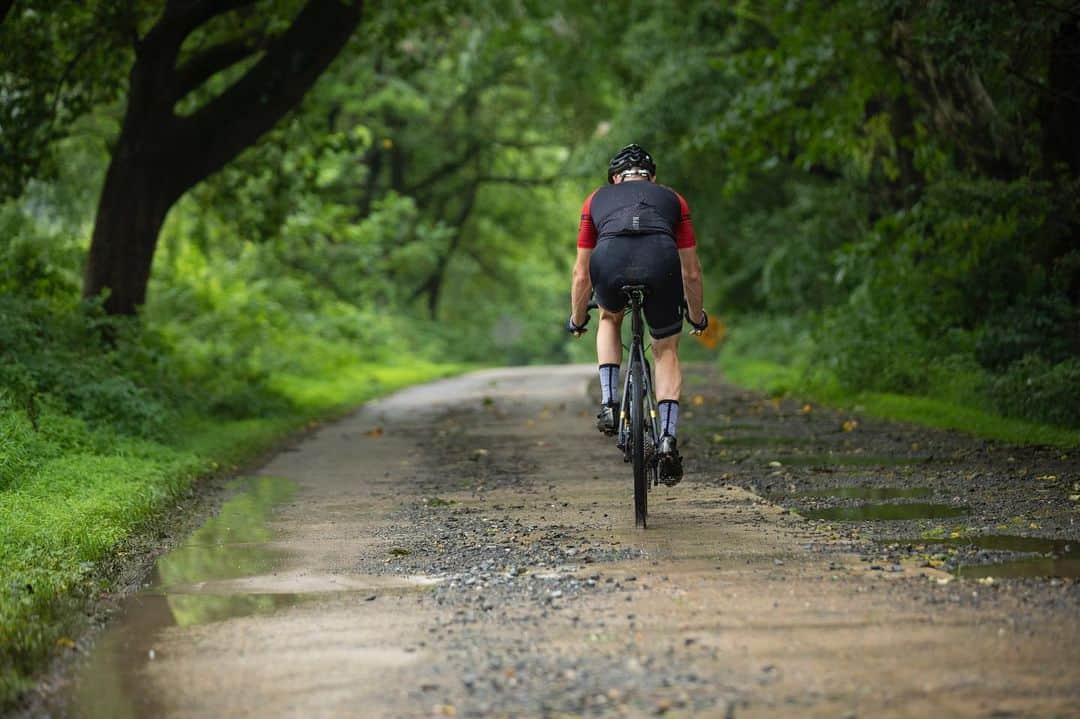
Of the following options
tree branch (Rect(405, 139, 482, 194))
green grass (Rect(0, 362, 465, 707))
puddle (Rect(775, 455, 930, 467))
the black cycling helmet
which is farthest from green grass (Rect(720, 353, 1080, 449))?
tree branch (Rect(405, 139, 482, 194))

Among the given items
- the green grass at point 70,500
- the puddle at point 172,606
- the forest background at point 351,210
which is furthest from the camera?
the forest background at point 351,210

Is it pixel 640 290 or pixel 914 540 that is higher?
pixel 640 290

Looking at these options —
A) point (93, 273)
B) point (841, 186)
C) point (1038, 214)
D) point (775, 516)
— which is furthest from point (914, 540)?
point (841, 186)

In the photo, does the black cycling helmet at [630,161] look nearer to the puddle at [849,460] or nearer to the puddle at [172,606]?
the puddle at [172,606]

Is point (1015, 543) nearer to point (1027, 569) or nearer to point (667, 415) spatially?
point (1027, 569)

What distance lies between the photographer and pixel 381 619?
20.4ft

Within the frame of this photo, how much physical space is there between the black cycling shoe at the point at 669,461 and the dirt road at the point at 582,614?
1.17 feet

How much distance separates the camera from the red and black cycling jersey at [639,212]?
8.59 m

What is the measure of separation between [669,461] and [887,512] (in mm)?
1447

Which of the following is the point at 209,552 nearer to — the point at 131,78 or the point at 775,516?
the point at 775,516

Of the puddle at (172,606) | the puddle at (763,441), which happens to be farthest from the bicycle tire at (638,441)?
the puddle at (763,441)

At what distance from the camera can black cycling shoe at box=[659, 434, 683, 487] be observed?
8602 millimetres

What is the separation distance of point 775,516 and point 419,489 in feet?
11.0

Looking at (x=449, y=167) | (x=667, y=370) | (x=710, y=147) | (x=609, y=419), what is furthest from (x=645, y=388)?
(x=449, y=167)
